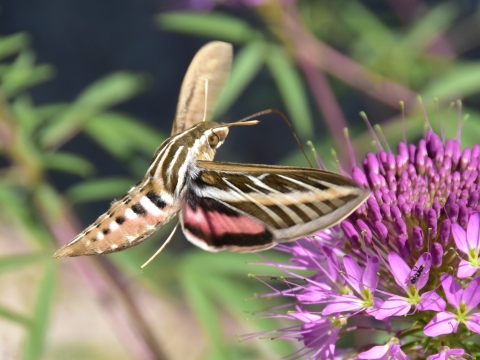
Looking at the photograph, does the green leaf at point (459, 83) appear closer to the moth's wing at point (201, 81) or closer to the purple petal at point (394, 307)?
the moth's wing at point (201, 81)

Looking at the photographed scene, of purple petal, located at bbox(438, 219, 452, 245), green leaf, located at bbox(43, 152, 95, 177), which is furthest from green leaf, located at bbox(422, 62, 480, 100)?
green leaf, located at bbox(43, 152, 95, 177)

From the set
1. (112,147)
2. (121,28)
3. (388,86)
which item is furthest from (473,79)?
(121,28)

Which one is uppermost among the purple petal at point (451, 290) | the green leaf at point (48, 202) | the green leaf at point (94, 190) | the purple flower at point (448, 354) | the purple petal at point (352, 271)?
the green leaf at point (48, 202)

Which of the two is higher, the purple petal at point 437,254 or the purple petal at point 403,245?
the purple petal at point 403,245

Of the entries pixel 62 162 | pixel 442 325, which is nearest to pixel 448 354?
pixel 442 325

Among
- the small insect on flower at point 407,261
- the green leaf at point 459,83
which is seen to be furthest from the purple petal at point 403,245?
the green leaf at point 459,83

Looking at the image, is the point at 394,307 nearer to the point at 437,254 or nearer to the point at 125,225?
the point at 437,254

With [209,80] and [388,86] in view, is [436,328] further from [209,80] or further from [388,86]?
[388,86]
